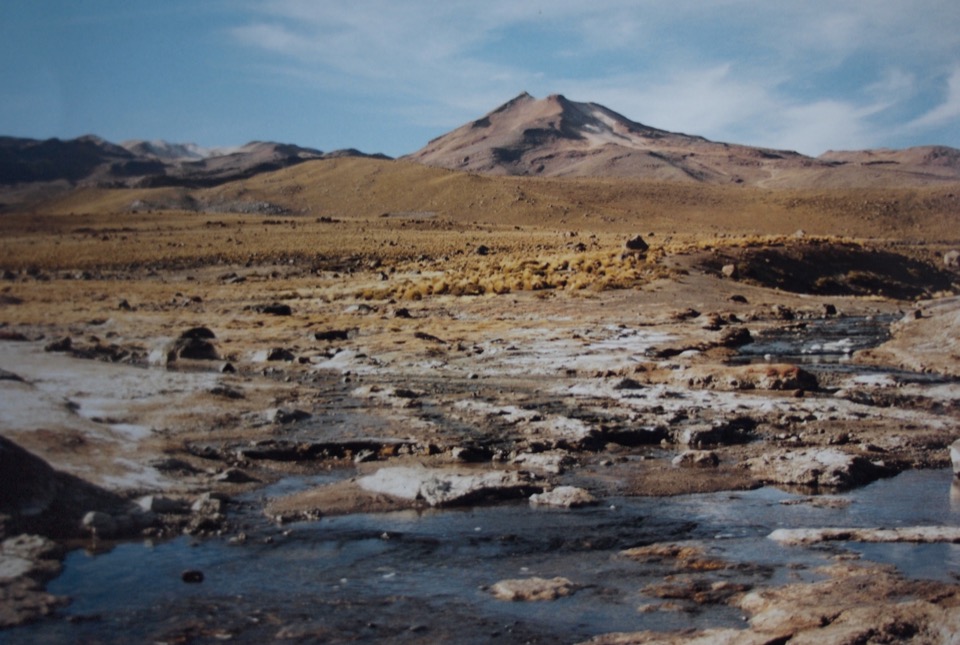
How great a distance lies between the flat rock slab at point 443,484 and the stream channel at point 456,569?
304 millimetres

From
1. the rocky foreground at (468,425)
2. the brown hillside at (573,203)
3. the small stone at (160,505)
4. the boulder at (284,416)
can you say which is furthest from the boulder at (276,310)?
the brown hillside at (573,203)

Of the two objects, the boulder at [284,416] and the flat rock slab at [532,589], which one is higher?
the boulder at [284,416]

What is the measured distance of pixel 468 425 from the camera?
14586mm

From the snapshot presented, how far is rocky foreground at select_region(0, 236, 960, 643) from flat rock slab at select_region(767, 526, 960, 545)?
77 millimetres

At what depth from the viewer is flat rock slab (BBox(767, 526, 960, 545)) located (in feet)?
29.9

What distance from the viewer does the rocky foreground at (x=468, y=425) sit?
807 cm

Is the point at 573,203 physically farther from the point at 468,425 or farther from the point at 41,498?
the point at 41,498

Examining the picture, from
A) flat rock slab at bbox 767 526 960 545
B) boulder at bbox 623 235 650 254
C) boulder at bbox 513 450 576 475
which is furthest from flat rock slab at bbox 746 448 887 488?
boulder at bbox 623 235 650 254

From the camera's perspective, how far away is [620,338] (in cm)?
2441

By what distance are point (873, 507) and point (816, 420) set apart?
460cm

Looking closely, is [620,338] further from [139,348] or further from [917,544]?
[917,544]

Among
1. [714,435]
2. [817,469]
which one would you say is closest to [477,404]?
[714,435]

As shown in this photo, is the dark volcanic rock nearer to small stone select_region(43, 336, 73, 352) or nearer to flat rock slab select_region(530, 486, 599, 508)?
flat rock slab select_region(530, 486, 599, 508)

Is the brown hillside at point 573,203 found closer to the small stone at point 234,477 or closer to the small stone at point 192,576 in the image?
the small stone at point 234,477
